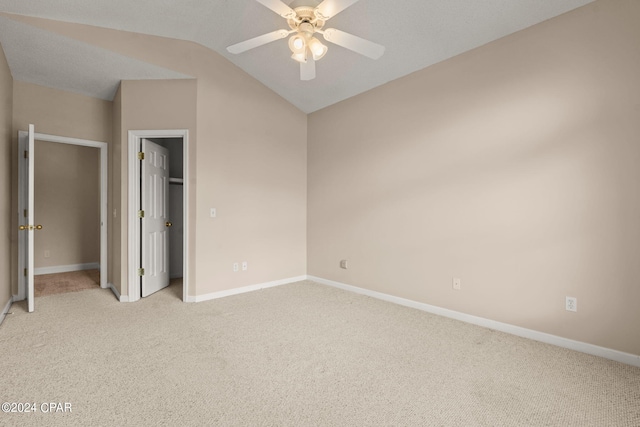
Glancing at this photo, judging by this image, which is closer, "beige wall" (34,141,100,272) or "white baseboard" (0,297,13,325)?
"white baseboard" (0,297,13,325)

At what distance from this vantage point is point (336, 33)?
2.22 metres

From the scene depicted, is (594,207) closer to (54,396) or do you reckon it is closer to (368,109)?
(368,109)

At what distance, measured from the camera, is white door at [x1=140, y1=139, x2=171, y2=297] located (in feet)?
12.2

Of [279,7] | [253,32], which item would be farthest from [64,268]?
[279,7]

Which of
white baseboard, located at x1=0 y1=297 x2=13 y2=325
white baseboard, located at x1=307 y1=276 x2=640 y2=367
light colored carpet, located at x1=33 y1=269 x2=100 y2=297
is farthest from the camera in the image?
light colored carpet, located at x1=33 y1=269 x2=100 y2=297

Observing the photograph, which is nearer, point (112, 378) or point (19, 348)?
point (112, 378)

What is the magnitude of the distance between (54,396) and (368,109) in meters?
3.88

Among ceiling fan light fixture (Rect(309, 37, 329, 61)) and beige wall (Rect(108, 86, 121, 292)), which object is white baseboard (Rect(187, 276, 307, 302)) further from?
ceiling fan light fixture (Rect(309, 37, 329, 61))

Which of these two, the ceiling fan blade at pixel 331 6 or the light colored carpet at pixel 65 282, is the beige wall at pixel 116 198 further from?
the ceiling fan blade at pixel 331 6

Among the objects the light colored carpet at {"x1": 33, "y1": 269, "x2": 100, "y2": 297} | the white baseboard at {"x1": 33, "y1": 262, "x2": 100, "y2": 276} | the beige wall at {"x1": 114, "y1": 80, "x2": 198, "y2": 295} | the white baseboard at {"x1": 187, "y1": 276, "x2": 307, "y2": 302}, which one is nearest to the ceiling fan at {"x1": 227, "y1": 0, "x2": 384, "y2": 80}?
the beige wall at {"x1": 114, "y1": 80, "x2": 198, "y2": 295}

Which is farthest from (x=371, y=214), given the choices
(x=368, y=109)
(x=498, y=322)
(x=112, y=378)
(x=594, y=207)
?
(x=112, y=378)

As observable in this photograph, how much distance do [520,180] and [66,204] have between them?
21.9 ft

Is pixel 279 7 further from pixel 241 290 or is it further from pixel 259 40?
pixel 241 290

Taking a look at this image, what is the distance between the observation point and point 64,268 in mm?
5285
